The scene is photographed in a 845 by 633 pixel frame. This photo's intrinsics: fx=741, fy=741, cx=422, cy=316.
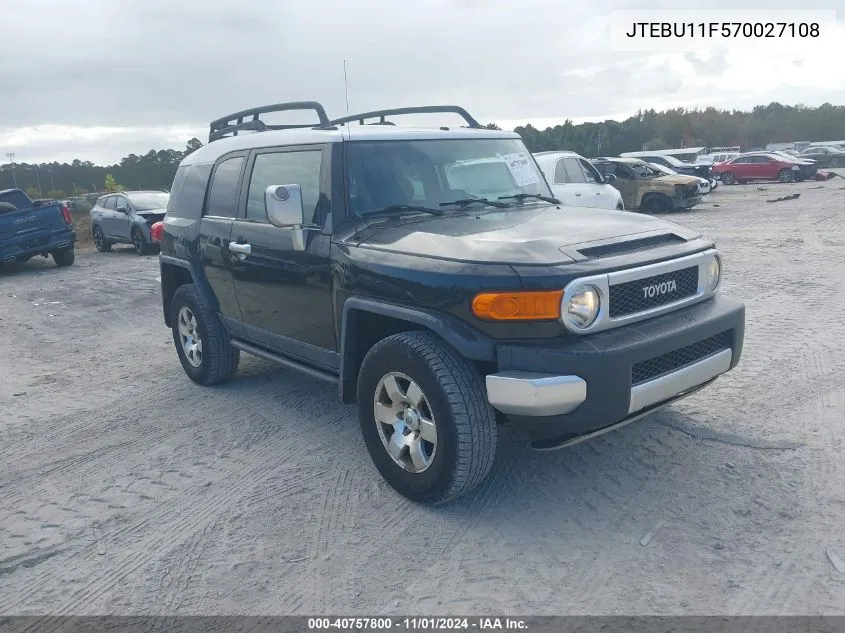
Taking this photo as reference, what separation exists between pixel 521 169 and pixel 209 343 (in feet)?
9.15

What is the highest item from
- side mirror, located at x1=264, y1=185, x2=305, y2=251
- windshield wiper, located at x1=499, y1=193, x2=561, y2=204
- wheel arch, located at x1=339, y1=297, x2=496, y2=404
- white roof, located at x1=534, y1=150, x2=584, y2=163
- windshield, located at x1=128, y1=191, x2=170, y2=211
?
white roof, located at x1=534, y1=150, x2=584, y2=163

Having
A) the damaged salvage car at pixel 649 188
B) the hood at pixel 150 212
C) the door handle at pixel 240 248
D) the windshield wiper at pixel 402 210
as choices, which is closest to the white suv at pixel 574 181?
the damaged salvage car at pixel 649 188

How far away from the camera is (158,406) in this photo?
230 inches

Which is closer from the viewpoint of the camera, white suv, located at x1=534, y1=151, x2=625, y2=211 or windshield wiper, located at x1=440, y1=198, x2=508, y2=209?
windshield wiper, located at x1=440, y1=198, x2=508, y2=209

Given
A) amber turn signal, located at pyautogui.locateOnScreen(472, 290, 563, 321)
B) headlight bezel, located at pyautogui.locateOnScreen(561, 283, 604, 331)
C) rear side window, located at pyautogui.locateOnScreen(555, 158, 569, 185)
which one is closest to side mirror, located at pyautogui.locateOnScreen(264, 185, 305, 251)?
amber turn signal, located at pyautogui.locateOnScreen(472, 290, 563, 321)

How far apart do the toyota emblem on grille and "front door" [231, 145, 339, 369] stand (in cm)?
181

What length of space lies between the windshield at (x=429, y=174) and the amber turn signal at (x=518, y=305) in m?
1.26

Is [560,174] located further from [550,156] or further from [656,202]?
[656,202]

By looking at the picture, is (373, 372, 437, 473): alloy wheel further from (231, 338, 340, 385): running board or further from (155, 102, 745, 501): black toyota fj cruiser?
(231, 338, 340, 385): running board

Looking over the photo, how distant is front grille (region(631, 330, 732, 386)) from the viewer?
141 inches

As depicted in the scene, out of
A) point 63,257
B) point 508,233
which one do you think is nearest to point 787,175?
point 63,257

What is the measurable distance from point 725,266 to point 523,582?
28.1ft

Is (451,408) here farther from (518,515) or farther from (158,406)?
(158,406)

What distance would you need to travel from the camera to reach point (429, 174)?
4734mm
